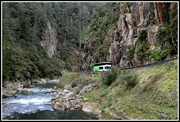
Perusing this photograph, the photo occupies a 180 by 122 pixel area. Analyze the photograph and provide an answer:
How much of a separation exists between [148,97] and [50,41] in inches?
4098

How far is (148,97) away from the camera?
58.1ft

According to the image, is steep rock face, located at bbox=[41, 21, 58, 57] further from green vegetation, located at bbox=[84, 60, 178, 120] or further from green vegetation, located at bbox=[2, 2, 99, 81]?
green vegetation, located at bbox=[84, 60, 178, 120]

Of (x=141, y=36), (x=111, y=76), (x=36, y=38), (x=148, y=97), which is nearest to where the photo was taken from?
(x=148, y=97)

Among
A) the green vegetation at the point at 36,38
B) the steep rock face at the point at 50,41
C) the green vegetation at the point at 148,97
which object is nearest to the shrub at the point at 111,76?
the green vegetation at the point at 148,97

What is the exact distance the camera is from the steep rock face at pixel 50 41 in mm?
108106

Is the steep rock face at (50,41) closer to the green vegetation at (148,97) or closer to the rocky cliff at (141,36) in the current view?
the rocky cliff at (141,36)

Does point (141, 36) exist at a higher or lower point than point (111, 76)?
higher

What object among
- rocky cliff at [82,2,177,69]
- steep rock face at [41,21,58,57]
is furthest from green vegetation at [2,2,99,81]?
rocky cliff at [82,2,177,69]

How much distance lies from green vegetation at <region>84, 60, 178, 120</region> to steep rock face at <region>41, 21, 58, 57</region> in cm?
8912

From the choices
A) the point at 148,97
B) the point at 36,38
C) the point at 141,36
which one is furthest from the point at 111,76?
the point at 36,38

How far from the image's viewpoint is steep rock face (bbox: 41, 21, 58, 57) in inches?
4256

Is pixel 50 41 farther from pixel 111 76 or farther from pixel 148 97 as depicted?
pixel 148 97

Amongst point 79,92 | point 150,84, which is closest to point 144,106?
point 150,84

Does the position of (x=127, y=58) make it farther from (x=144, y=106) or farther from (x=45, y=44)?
(x=45, y=44)
